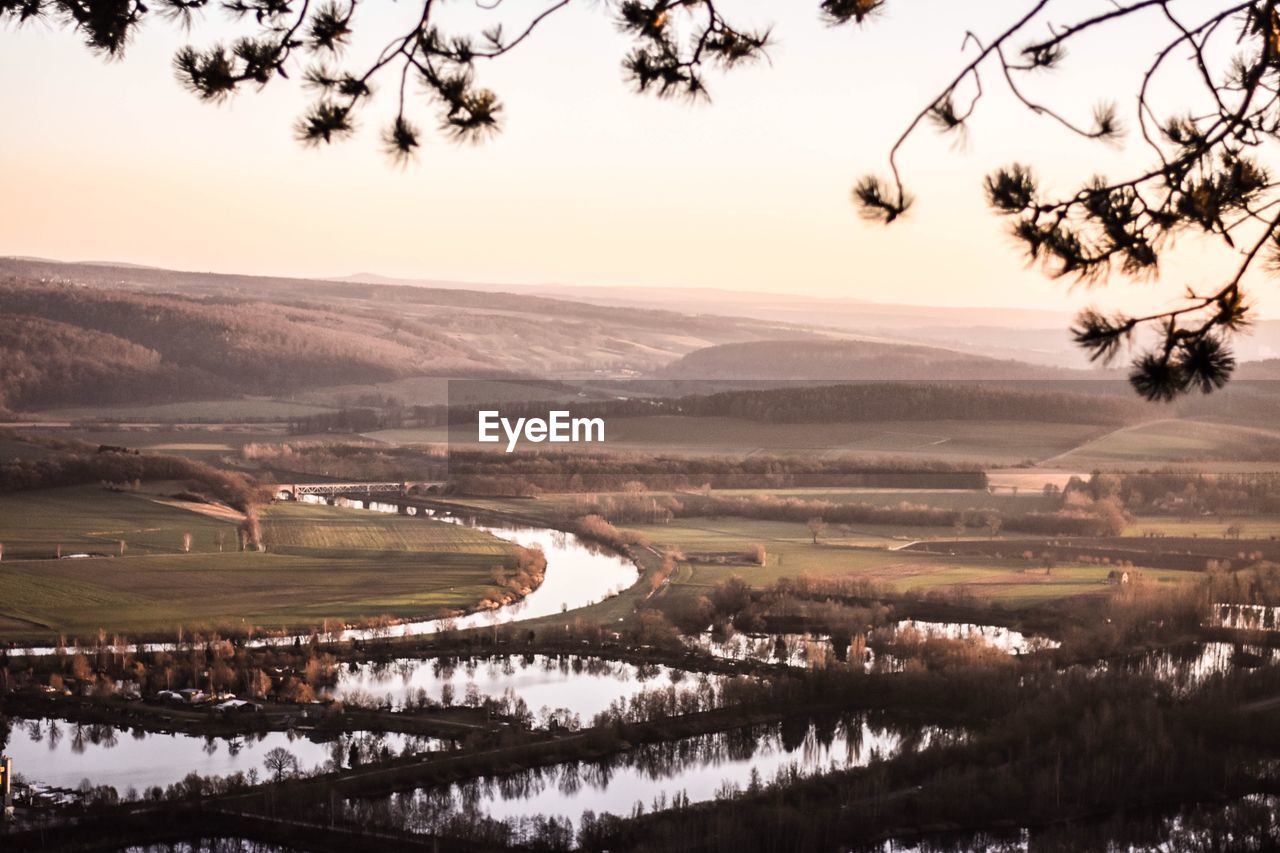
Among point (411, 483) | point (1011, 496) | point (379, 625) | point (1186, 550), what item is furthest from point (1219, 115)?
point (411, 483)

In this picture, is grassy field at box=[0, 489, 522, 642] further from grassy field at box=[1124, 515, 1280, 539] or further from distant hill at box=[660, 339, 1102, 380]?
distant hill at box=[660, 339, 1102, 380]

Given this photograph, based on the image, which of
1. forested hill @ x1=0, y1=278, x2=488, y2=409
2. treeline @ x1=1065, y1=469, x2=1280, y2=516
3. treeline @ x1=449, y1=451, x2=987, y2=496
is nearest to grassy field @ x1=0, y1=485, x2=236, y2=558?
treeline @ x1=449, y1=451, x2=987, y2=496

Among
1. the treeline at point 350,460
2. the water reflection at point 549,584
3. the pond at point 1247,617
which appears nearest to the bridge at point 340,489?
the treeline at point 350,460

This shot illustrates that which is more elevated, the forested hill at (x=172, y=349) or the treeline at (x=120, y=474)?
the forested hill at (x=172, y=349)

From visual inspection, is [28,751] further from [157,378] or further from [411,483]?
[157,378]

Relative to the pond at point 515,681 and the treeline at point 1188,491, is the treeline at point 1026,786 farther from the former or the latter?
the treeline at point 1188,491

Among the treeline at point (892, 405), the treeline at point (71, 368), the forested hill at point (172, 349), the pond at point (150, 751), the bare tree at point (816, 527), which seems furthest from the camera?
the forested hill at point (172, 349)

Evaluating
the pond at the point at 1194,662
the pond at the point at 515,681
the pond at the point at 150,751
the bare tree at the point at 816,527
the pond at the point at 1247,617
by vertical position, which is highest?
the bare tree at the point at 816,527
